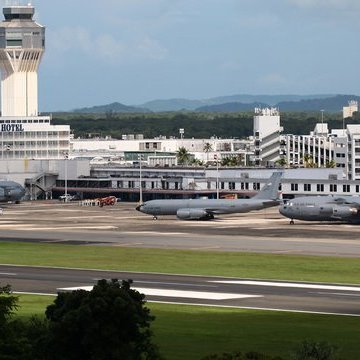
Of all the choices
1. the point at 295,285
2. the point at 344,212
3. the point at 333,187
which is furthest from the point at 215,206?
the point at 295,285

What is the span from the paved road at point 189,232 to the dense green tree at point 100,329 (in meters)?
64.6

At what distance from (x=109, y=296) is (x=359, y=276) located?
161 ft

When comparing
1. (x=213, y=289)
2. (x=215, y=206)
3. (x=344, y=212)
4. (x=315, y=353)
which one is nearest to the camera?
(x=315, y=353)

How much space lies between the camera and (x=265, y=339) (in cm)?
6316

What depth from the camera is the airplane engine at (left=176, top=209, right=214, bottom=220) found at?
15938cm

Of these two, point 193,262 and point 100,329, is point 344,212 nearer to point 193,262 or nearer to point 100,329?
point 193,262

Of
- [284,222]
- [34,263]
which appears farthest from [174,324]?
[284,222]

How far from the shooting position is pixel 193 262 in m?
103

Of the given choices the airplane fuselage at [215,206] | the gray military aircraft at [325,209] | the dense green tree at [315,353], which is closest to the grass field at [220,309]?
the dense green tree at [315,353]

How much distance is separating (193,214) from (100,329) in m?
116

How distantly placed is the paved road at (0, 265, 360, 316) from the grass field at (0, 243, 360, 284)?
3.55 m

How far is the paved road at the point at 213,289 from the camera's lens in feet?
252

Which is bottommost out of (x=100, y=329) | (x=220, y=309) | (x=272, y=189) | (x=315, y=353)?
(x=220, y=309)

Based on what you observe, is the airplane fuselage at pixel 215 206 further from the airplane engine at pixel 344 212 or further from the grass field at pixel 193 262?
the grass field at pixel 193 262
